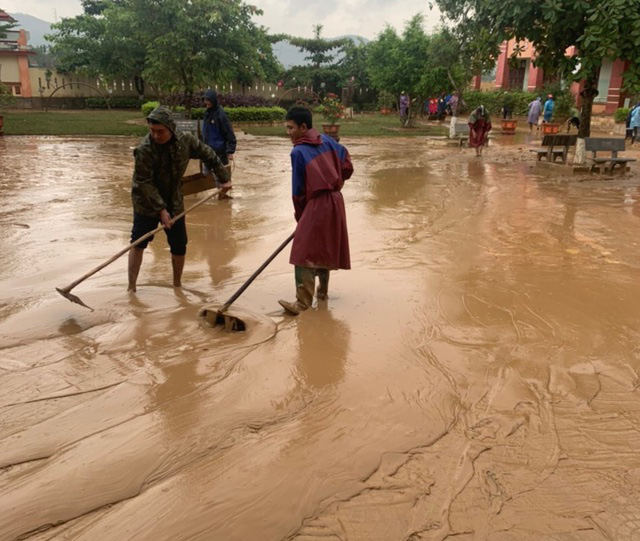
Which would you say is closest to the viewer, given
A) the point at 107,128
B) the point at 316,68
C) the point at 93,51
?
the point at 107,128

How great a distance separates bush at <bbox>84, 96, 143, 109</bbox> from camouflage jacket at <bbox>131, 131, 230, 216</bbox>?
2616 centimetres

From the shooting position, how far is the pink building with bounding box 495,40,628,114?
77.9 ft

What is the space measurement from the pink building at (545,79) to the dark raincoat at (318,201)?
15.4 metres

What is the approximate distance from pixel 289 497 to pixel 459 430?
0.97 m

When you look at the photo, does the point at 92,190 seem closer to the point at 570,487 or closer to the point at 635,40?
the point at 570,487

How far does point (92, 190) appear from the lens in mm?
8609

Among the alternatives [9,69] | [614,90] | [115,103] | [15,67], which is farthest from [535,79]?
[9,69]

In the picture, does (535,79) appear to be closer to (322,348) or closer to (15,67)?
(15,67)

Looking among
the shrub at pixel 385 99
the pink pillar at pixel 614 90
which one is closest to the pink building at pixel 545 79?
the pink pillar at pixel 614 90

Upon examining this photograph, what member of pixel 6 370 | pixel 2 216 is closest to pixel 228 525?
pixel 6 370

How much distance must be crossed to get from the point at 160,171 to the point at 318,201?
1220 millimetres

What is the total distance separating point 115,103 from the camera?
28.0 meters

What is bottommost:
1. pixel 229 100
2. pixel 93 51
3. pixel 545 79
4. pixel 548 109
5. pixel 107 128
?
pixel 107 128

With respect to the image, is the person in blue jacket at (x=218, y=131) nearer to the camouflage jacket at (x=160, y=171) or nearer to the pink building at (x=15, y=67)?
the camouflage jacket at (x=160, y=171)
